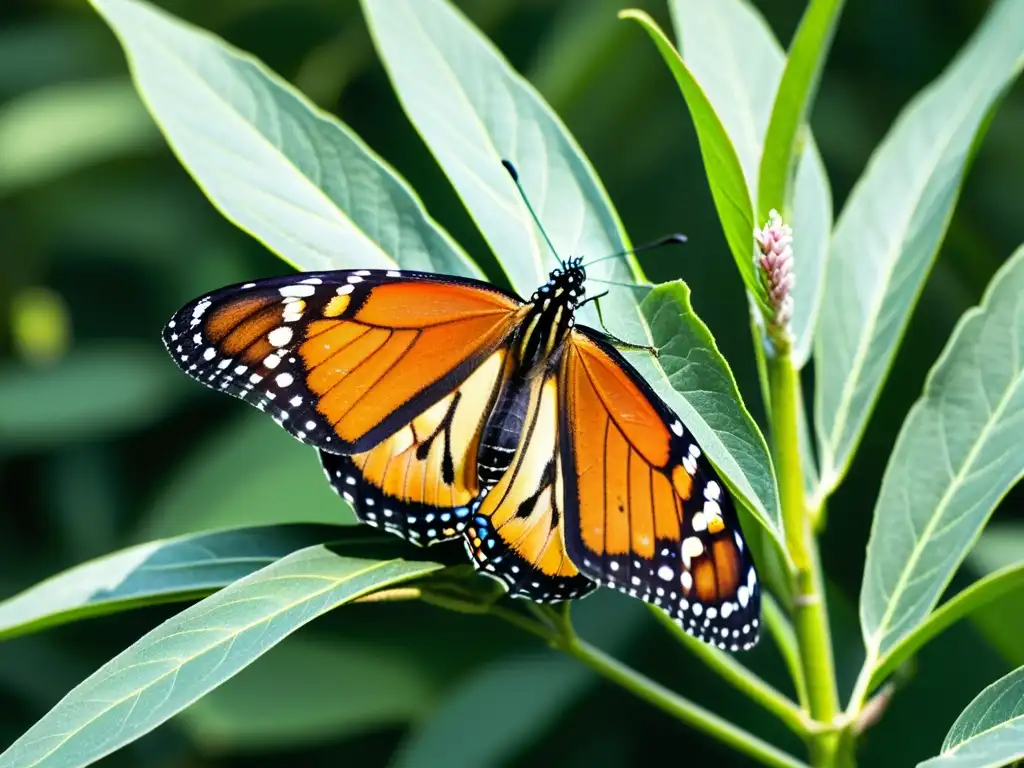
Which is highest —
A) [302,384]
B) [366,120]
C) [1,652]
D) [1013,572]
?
[366,120]

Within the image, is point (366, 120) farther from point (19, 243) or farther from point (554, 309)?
point (554, 309)

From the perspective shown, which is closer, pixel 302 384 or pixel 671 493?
pixel 671 493

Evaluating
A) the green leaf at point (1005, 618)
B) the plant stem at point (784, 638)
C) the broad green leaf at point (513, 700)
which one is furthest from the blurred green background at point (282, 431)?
the plant stem at point (784, 638)

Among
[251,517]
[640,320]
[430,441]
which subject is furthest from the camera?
[251,517]

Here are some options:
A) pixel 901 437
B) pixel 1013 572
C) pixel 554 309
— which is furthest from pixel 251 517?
pixel 1013 572

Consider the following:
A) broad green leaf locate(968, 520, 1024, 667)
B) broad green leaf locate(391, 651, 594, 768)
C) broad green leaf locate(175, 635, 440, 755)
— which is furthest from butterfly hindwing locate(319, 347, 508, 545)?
broad green leaf locate(175, 635, 440, 755)

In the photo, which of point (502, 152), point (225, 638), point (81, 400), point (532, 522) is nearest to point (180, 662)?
point (225, 638)

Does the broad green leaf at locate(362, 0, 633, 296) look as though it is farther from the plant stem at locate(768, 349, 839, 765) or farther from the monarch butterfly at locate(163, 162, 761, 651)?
the plant stem at locate(768, 349, 839, 765)
